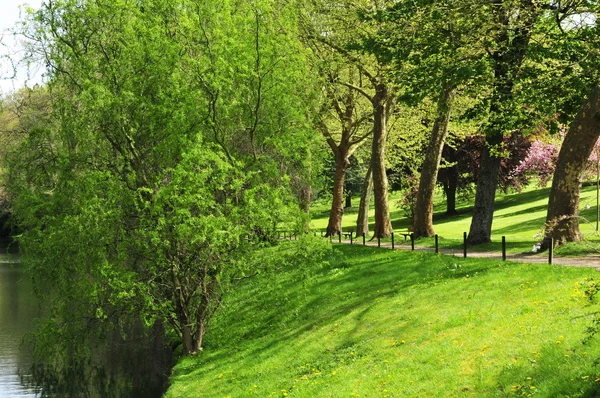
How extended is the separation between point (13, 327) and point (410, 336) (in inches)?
824

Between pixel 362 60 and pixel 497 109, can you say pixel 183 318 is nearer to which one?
pixel 497 109

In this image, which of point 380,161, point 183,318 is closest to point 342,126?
point 380,161

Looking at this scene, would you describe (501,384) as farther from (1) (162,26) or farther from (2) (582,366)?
(1) (162,26)

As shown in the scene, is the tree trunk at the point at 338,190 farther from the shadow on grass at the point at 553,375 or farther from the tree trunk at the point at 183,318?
the shadow on grass at the point at 553,375

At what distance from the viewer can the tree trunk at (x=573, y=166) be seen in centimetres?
2309

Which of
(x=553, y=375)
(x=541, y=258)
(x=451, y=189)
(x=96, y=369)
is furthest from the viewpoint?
(x=451, y=189)

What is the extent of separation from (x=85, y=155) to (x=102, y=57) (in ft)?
10.1

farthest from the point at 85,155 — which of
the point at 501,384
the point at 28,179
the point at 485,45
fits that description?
the point at 501,384

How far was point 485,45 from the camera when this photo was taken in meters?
23.4

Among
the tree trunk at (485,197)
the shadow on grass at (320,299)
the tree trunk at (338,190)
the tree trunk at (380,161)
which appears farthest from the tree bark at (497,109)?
the tree trunk at (338,190)

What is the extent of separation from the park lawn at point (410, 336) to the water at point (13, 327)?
18.4ft

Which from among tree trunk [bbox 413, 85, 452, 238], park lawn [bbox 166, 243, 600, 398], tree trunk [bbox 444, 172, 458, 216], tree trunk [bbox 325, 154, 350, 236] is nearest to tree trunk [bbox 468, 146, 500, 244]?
park lawn [bbox 166, 243, 600, 398]

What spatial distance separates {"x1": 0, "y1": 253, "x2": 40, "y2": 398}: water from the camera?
22953 millimetres

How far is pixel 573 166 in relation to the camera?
2381cm
